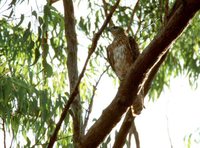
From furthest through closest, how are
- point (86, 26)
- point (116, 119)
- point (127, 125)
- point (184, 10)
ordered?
point (86, 26) < point (127, 125) < point (116, 119) < point (184, 10)

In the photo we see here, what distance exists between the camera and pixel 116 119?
1267 millimetres

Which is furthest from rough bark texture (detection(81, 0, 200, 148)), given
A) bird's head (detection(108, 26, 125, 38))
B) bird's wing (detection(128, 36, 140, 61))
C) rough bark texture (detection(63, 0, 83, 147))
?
bird's head (detection(108, 26, 125, 38))

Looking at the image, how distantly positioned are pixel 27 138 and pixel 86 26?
81 cm

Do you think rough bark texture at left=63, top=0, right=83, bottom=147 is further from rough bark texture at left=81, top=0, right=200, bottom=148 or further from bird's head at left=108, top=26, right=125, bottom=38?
bird's head at left=108, top=26, right=125, bottom=38

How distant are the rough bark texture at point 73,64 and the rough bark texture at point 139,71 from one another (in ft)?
0.25

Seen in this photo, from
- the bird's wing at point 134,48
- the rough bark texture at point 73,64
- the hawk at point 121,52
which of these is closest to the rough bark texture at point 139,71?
the rough bark texture at point 73,64

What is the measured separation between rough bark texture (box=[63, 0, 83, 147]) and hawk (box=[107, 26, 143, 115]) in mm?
364

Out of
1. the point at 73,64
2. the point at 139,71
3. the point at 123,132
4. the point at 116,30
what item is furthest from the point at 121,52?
the point at 139,71

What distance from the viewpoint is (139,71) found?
1171 millimetres

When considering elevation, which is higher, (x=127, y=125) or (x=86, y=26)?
(x=86, y=26)

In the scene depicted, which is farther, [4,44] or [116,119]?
[4,44]

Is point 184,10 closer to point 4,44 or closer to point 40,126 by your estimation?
point 40,126

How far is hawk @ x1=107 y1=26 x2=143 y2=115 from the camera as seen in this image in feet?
7.25

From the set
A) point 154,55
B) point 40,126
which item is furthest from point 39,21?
point 154,55
